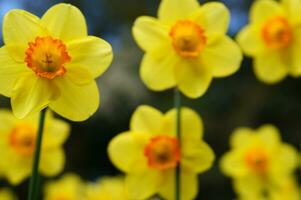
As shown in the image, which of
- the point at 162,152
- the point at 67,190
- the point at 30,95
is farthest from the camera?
the point at 67,190

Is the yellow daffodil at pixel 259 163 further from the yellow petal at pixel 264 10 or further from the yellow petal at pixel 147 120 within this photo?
the yellow petal at pixel 147 120

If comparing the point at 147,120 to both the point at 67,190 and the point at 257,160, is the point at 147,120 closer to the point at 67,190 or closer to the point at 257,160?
the point at 257,160

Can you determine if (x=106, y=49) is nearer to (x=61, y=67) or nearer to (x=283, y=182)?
(x=61, y=67)

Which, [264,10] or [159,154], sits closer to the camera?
[159,154]

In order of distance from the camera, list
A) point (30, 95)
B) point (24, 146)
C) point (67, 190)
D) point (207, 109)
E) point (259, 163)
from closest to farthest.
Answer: point (30, 95) → point (24, 146) → point (259, 163) → point (67, 190) → point (207, 109)

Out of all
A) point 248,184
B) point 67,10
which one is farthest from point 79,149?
point 67,10

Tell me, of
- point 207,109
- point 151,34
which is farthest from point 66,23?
point 207,109

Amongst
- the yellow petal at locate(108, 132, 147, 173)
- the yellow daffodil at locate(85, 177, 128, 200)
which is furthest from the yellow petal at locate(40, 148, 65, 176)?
the yellow daffodil at locate(85, 177, 128, 200)
